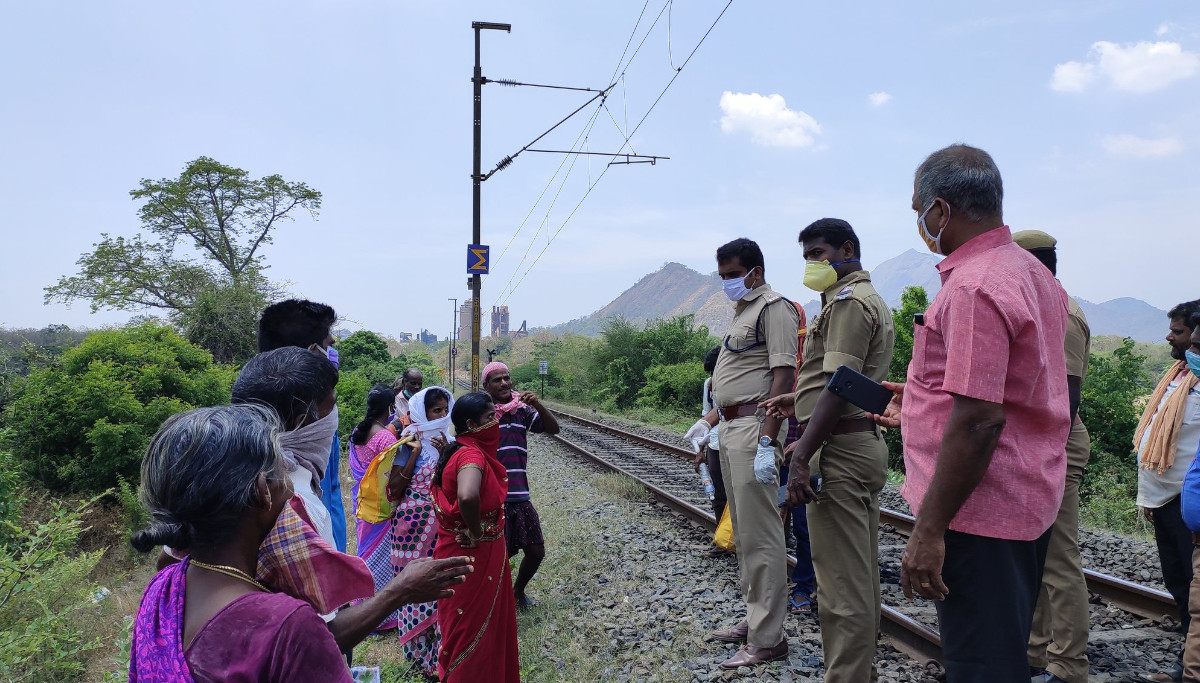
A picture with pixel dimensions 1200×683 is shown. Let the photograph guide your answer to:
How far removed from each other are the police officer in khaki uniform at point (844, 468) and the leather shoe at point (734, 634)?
4.06ft

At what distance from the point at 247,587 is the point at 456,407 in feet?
7.72

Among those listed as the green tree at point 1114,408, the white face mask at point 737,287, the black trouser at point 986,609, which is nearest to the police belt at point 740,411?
the white face mask at point 737,287

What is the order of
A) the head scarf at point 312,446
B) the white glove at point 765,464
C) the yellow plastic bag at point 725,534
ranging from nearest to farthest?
the head scarf at point 312,446 < the white glove at point 765,464 < the yellow plastic bag at point 725,534

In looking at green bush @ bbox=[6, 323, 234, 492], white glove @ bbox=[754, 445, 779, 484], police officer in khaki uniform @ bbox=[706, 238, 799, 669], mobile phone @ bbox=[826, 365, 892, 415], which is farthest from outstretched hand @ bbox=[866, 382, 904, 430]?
green bush @ bbox=[6, 323, 234, 492]

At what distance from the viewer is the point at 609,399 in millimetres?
30891

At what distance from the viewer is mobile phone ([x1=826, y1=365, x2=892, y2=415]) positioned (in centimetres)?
281

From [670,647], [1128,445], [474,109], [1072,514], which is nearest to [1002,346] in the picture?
[1072,514]

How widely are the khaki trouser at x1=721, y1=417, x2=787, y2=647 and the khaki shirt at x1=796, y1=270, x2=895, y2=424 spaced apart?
59cm

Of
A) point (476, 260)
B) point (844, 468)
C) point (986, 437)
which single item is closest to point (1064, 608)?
point (844, 468)

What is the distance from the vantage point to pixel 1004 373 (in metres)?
1.97

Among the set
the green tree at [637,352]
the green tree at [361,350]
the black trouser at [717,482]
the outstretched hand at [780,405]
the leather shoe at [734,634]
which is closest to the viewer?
the outstretched hand at [780,405]

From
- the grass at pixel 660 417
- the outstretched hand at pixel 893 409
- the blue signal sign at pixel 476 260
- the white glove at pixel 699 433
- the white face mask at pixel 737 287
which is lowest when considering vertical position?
the grass at pixel 660 417

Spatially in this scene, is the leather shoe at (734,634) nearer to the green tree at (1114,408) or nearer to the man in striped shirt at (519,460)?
the man in striped shirt at (519,460)

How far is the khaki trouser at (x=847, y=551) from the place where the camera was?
311 cm
